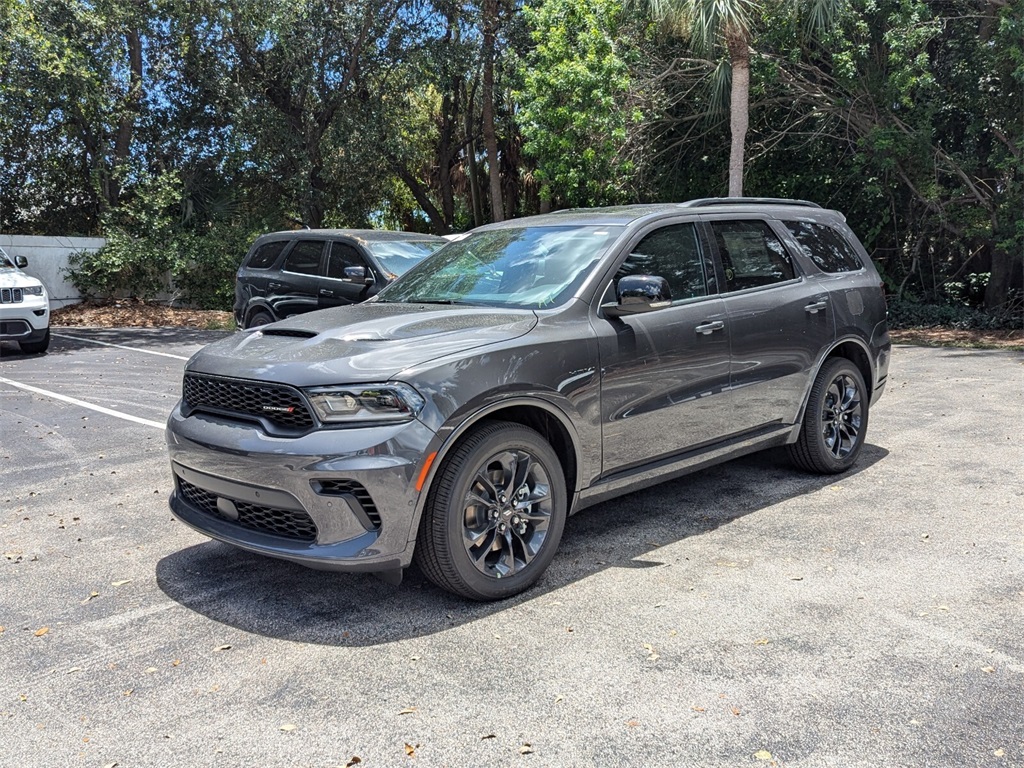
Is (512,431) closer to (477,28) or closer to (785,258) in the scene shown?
(785,258)

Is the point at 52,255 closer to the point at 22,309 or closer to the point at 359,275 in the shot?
the point at 22,309

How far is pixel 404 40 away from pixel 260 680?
20.1 meters

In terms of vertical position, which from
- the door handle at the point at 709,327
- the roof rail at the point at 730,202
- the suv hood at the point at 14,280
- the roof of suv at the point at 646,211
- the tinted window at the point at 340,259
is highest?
the roof rail at the point at 730,202

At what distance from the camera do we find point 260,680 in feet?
11.7

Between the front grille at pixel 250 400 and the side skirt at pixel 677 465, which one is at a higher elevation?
the front grille at pixel 250 400

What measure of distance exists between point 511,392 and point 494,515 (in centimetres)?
56

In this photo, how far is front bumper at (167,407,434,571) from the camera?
383 centimetres

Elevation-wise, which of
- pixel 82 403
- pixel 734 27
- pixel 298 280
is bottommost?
pixel 82 403

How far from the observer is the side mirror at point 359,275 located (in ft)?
30.1

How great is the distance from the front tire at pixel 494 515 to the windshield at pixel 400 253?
6.38m

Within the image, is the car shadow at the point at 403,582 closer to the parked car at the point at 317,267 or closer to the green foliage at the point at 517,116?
the parked car at the point at 317,267

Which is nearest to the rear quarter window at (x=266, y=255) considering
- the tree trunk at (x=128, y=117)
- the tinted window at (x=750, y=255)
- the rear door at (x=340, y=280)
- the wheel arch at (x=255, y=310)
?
the wheel arch at (x=255, y=310)

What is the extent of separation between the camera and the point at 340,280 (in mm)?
10977

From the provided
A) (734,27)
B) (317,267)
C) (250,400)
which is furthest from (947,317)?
(250,400)
